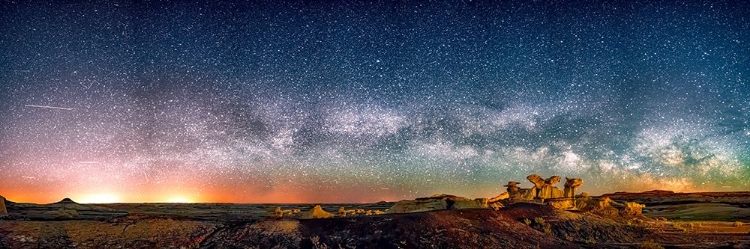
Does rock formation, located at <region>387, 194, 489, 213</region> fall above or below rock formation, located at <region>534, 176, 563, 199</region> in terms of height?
below

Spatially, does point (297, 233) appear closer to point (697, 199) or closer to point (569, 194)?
point (569, 194)

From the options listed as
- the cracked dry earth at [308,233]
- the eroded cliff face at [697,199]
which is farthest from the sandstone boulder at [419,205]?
the eroded cliff face at [697,199]

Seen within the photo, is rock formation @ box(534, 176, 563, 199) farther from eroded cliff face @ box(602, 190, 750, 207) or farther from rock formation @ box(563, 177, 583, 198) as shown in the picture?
eroded cliff face @ box(602, 190, 750, 207)

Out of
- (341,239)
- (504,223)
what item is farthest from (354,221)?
(504,223)

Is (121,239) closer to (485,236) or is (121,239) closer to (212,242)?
(212,242)

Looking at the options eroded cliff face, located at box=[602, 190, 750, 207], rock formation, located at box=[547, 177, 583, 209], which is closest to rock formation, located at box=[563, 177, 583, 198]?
rock formation, located at box=[547, 177, 583, 209]

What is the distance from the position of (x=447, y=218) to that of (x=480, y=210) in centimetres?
309

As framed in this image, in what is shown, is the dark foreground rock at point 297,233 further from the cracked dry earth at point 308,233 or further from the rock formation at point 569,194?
the rock formation at point 569,194

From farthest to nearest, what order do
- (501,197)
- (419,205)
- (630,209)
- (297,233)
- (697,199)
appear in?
(697,199)
(501,197)
(630,209)
(419,205)
(297,233)

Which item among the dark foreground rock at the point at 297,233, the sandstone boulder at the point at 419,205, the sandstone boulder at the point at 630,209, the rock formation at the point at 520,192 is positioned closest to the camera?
the dark foreground rock at the point at 297,233

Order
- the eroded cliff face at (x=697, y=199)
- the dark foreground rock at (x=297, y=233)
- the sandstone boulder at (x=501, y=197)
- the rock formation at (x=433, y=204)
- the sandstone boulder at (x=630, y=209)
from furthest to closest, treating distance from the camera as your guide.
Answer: the eroded cliff face at (x=697, y=199) < the sandstone boulder at (x=501, y=197) < the sandstone boulder at (x=630, y=209) < the rock formation at (x=433, y=204) < the dark foreground rock at (x=297, y=233)

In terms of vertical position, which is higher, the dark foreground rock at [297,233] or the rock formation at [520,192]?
the rock formation at [520,192]

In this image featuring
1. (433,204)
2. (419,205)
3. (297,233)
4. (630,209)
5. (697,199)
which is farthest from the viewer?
(697,199)

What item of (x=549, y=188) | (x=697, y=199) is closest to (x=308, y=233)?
(x=549, y=188)
